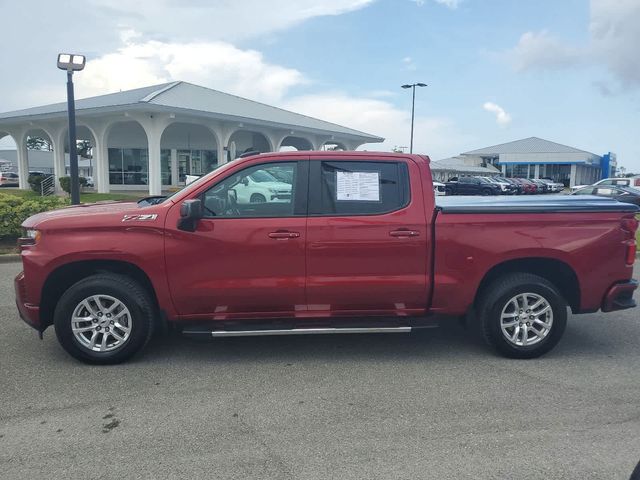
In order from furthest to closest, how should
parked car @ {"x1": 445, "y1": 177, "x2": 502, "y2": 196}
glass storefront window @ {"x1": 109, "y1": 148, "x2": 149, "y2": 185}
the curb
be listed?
parked car @ {"x1": 445, "y1": 177, "x2": 502, "y2": 196} → glass storefront window @ {"x1": 109, "y1": 148, "x2": 149, "y2": 185} → the curb

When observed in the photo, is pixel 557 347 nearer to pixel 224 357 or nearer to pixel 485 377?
pixel 485 377

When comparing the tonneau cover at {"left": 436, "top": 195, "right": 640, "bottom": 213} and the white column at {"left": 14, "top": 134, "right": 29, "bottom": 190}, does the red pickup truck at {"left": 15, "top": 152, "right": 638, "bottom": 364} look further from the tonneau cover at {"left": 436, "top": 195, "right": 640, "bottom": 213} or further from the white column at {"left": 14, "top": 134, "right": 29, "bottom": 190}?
the white column at {"left": 14, "top": 134, "right": 29, "bottom": 190}

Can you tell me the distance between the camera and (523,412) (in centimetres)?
397

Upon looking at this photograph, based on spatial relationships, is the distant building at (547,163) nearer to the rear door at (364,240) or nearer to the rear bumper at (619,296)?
the rear bumper at (619,296)

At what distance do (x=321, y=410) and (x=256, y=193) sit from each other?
2.01 meters

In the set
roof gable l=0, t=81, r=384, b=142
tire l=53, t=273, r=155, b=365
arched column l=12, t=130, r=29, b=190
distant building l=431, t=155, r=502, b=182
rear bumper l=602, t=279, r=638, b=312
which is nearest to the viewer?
tire l=53, t=273, r=155, b=365

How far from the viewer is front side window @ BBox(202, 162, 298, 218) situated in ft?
15.9

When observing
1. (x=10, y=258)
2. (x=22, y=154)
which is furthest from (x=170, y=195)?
(x=22, y=154)

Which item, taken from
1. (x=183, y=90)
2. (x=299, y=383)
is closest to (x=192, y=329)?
(x=299, y=383)

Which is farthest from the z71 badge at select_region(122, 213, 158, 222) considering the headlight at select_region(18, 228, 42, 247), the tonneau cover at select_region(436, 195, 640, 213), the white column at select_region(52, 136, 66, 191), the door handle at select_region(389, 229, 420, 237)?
the white column at select_region(52, 136, 66, 191)

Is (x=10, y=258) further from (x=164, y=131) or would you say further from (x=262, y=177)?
(x=164, y=131)

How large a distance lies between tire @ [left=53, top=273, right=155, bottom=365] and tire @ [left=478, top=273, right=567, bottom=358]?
10.1 feet

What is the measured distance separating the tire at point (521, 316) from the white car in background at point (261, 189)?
6.95ft

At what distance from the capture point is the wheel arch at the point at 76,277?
479cm
